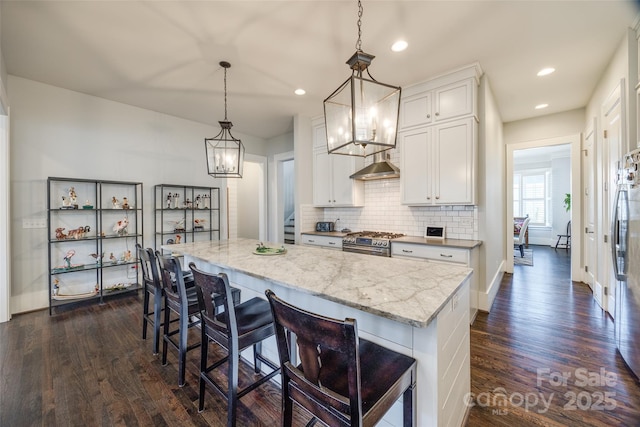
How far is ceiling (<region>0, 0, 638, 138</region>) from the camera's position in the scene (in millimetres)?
2119

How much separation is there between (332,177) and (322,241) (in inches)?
42.7

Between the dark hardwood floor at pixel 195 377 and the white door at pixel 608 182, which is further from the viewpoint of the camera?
the white door at pixel 608 182

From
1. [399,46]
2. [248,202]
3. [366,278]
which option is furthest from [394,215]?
[248,202]

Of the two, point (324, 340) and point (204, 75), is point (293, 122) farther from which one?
point (324, 340)

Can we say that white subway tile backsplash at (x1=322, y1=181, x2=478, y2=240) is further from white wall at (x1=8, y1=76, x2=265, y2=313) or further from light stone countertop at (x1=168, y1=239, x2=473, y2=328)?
white wall at (x1=8, y1=76, x2=265, y2=313)

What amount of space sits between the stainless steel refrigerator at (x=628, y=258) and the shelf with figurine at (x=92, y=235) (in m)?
5.42

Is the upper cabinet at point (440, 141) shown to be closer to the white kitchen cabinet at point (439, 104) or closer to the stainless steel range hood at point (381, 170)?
the white kitchen cabinet at point (439, 104)

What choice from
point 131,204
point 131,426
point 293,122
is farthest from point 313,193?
point 131,426

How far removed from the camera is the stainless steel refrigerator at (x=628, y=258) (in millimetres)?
1914

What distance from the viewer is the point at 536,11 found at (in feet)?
6.97

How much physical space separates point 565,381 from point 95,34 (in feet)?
16.0

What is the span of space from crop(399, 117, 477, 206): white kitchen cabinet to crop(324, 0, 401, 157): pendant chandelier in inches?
72.2

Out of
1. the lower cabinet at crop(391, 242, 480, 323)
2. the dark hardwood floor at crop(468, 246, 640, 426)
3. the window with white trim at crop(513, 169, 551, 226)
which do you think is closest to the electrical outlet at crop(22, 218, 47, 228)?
the lower cabinet at crop(391, 242, 480, 323)

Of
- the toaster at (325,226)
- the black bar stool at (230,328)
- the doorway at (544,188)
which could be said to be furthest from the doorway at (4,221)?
the doorway at (544,188)
